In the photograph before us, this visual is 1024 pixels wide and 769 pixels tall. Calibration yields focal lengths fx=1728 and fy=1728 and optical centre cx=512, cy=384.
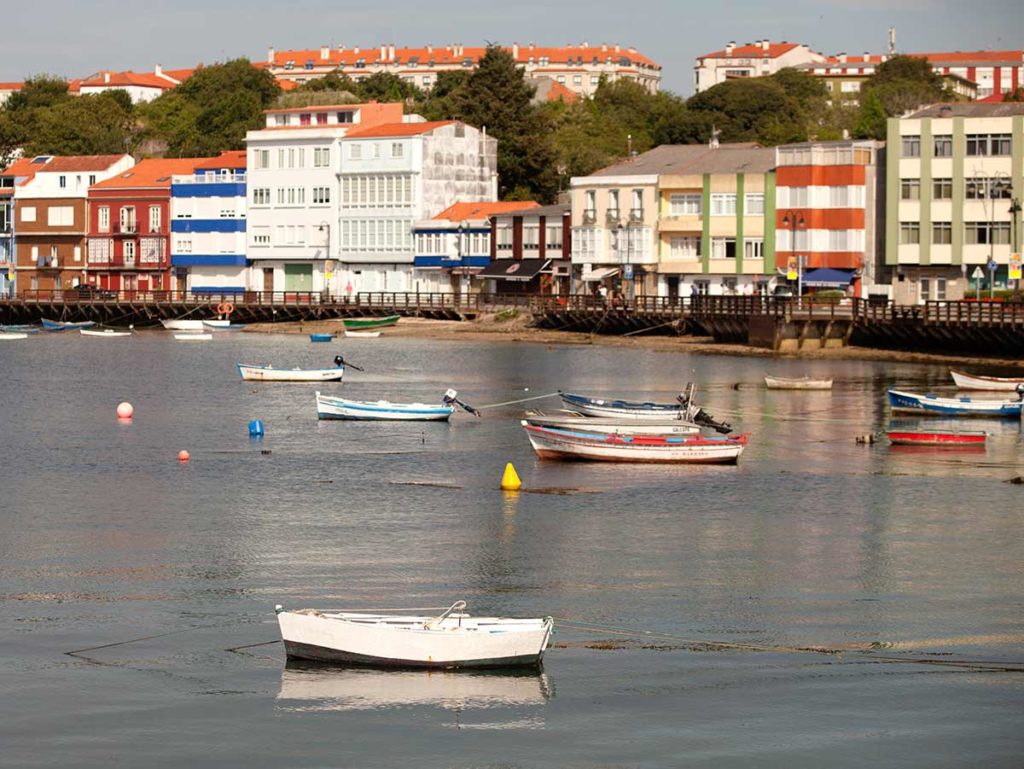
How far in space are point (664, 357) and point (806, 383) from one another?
23.0 meters

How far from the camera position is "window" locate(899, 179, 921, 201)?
344ft

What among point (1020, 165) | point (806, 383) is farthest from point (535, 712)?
point (1020, 165)

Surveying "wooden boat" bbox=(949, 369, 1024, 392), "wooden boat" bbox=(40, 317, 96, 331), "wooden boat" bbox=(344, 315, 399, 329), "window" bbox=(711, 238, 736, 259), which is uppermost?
"window" bbox=(711, 238, 736, 259)

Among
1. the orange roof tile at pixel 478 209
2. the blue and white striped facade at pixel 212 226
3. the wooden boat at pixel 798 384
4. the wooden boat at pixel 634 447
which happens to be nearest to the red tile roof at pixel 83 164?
the blue and white striped facade at pixel 212 226

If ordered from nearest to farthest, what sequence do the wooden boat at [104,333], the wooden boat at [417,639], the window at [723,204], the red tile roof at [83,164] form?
the wooden boat at [417,639]
the window at [723,204]
the wooden boat at [104,333]
the red tile roof at [83,164]

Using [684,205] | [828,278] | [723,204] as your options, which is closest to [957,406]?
[828,278]

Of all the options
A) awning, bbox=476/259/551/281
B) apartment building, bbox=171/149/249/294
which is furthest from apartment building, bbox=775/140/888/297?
apartment building, bbox=171/149/249/294

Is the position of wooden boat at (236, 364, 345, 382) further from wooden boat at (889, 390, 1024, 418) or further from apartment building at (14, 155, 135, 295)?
apartment building at (14, 155, 135, 295)

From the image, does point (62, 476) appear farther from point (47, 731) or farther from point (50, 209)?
point (50, 209)

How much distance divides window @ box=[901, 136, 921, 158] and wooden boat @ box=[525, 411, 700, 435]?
2193 inches

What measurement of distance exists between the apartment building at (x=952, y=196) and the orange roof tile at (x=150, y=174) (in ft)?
206

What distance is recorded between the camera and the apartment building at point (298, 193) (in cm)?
13750

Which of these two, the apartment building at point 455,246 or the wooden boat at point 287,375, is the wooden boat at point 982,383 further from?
the apartment building at point 455,246

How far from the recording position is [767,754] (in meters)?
24.2
